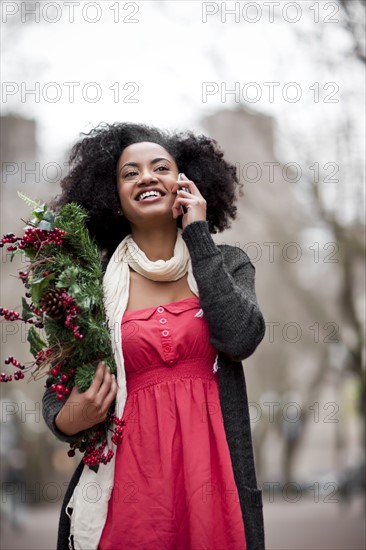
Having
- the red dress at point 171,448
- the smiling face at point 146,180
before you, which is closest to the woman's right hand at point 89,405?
the red dress at point 171,448

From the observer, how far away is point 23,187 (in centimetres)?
1233

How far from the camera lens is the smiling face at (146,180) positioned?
3.78 meters

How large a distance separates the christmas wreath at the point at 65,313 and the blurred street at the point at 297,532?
32.8 ft

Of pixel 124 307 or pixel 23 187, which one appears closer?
pixel 124 307

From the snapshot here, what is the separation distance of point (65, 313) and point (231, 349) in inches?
26.9

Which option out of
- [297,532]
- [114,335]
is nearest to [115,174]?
[114,335]

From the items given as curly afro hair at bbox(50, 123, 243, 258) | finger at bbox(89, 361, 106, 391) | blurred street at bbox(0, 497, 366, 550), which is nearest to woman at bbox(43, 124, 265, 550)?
finger at bbox(89, 361, 106, 391)

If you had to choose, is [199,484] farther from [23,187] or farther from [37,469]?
[37,469]

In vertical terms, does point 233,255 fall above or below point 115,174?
below

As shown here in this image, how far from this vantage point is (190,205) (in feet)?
11.9

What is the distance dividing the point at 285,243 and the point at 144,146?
10.1m

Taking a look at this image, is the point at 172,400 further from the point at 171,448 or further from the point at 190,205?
the point at 190,205

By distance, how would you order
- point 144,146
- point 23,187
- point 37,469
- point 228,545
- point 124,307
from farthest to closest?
point 37,469 → point 23,187 → point 144,146 → point 124,307 → point 228,545

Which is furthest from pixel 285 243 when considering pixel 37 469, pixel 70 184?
pixel 37 469
